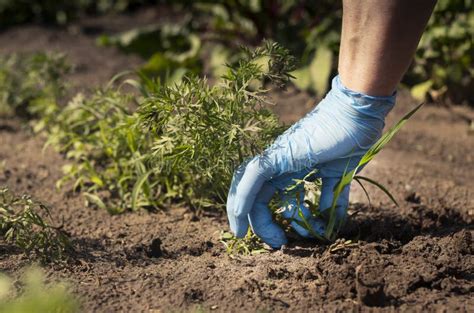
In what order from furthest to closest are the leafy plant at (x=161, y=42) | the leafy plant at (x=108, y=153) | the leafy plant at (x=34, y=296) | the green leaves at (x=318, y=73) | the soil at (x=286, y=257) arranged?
the leafy plant at (x=161, y=42) → the green leaves at (x=318, y=73) → the leafy plant at (x=108, y=153) → the soil at (x=286, y=257) → the leafy plant at (x=34, y=296)

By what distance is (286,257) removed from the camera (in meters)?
2.42

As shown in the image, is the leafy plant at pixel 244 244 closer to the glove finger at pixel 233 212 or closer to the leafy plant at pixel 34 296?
the glove finger at pixel 233 212

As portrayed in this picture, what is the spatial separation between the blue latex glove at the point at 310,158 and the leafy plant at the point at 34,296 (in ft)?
1.98

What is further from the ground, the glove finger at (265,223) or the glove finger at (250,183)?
the glove finger at (250,183)

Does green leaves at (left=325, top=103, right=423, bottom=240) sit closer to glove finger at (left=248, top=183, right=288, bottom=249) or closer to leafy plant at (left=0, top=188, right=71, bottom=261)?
glove finger at (left=248, top=183, right=288, bottom=249)

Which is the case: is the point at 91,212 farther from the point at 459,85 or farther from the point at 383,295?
the point at 459,85

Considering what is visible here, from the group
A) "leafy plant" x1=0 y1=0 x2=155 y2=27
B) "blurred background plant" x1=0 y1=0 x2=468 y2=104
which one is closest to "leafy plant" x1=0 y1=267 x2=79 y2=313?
"blurred background plant" x1=0 y1=0 x2=468 y2=104

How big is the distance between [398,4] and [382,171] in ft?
4.26

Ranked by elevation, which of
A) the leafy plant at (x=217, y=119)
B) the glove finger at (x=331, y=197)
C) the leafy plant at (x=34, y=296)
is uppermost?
the leafy plant at (x=217, y=119)

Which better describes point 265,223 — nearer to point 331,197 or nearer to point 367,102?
point 331,197

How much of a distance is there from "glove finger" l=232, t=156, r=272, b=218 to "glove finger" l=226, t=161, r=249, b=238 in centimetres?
3

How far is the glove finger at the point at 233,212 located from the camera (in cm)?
244

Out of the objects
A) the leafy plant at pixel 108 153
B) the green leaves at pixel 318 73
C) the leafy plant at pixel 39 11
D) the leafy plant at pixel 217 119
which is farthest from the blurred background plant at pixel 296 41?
the leafy plant at pixel 217 119

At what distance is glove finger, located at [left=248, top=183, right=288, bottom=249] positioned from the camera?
245cm
